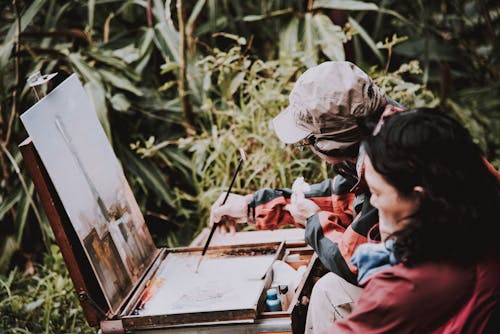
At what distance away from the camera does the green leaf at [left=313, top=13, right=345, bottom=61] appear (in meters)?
3.52

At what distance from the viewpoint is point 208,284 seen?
2232 millimetres

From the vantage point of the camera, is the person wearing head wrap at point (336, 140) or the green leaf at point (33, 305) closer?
the person wearing head wrap at point (336, 140)

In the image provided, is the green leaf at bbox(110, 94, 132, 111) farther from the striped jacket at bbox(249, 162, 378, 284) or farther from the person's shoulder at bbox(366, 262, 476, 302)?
the person's shoulder at bbox(366, 262, 476, 302)

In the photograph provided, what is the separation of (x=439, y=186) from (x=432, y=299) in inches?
10.1

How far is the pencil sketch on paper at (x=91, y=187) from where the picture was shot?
79.8 inches

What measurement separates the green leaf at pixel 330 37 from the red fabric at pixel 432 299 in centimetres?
213

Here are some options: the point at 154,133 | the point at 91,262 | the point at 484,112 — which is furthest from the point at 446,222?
the point at 484,112

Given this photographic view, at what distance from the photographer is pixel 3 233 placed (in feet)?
12.1

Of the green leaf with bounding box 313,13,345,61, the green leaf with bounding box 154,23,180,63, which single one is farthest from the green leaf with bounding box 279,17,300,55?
the green leaf with bounding box 154,23,180,63

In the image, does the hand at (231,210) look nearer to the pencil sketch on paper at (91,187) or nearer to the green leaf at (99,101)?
the pencil sketch on paper at (91,187)

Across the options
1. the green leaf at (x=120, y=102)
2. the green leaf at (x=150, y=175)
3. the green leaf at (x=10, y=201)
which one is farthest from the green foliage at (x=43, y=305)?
the green leaf at (x=120, y=102)

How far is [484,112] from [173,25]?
7.21ft

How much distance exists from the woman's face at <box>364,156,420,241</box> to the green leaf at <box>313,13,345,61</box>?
1982mm

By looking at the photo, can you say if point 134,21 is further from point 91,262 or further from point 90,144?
point 91,262
